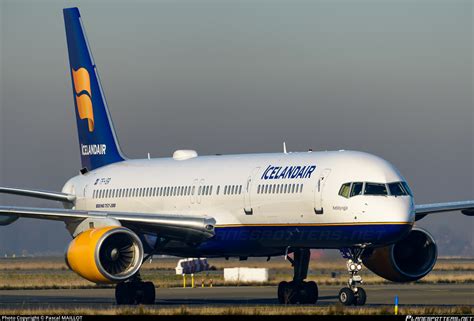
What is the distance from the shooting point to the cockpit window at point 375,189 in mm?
40469

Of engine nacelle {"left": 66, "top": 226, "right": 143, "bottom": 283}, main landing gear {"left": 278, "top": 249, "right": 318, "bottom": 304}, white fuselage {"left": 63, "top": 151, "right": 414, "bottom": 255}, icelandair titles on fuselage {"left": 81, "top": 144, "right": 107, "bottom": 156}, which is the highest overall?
icelandair titles on fuselage {"left": 81, "top": 144, "right": 107, "bottom": 156}

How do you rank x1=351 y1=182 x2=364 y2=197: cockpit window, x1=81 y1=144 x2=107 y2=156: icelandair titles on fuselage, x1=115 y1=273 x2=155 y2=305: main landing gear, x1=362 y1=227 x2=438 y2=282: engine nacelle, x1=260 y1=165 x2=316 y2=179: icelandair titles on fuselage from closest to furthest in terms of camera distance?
x1=351 y1=182 x2=364 y2=197: cockpit window, x1=260 y1=165 x2=316 y2=179: icelandair titles on fuselage, x1=362 y1=227 x2=438 y2=282: engine nacelle, x1=115 y1=273 x2=155 y2=305: main landing gear, x1=81 y1=144 x2=107 y2=156: icelandair titles on fuselage

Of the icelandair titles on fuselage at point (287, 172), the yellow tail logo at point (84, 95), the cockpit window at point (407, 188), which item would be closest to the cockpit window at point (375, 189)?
the cockpit window at point (407, 188)

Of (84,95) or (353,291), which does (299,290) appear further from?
(84,95)

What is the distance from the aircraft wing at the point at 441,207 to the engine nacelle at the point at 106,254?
1082 centimetres

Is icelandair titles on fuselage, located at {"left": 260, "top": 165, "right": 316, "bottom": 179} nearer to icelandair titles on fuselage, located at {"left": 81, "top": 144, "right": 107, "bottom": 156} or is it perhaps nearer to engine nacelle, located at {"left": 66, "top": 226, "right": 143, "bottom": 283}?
engine nacelle, located at {"left": 66, "top": 226, "right": 143, "bottom": 283}

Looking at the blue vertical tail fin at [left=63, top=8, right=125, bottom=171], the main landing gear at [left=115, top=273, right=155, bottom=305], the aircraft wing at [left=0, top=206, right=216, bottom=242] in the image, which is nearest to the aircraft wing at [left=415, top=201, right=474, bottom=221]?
the aircraft wing at [left=0, top=206, right=216, bottom=242]

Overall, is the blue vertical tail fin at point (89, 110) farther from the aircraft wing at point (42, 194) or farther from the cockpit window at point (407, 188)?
the cockpit window at point (407, 188)

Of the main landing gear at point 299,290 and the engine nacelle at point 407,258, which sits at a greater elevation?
the engine nacelle at point 407,258

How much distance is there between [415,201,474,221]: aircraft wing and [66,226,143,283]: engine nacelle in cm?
1082

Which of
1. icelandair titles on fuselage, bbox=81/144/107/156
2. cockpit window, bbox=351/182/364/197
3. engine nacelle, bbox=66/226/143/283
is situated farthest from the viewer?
icelandair titles on fuselage, bbox=81/144/107/156

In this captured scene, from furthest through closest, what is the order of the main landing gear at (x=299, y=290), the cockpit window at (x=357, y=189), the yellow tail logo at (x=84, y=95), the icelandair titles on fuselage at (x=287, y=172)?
the yellow tail logo at (x=84, y=95) → the main landing gear at (x=299, y=290) → the icelandair titles on fuselage at (x=287, y=172) → the cockpit window at (x=357, y=189)

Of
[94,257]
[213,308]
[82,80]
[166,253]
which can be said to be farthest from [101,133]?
[213,308]

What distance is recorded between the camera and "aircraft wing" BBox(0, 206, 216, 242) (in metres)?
43.4
